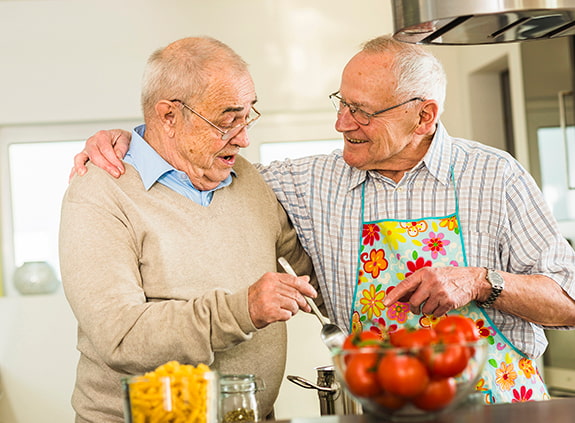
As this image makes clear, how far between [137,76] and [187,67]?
3.09m

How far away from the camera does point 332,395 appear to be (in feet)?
5.70

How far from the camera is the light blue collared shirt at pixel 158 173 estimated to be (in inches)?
74.6

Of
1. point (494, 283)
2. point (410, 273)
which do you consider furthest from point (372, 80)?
point (494, 283)

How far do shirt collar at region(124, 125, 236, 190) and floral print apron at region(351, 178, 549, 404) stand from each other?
0.54 meters

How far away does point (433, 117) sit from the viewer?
2082mm

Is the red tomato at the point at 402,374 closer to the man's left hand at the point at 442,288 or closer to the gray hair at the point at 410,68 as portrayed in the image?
the man's left hand at the point at 442,288

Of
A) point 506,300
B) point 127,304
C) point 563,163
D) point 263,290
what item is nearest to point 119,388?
point 127,304

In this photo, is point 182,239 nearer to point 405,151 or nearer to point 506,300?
point 405,151

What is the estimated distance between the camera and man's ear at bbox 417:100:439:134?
2.07 meters

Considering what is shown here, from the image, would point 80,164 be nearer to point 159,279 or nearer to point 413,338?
point 159,279

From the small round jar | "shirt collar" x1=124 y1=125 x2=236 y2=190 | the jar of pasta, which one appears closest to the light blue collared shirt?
"shirt collar" x1=124 y1=125 x2=236 y2=190

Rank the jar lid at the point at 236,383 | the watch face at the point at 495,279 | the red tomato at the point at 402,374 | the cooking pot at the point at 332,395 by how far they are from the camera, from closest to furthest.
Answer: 1. the red tomato at the point at 402,374
2. the jar lid at the point at 236,383
3. the cooking pot at the point at 332,395
4. the watch face at the point at 495,279

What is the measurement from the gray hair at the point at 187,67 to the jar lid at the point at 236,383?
0.82 meters

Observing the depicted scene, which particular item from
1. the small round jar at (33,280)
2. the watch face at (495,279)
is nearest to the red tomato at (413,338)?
the watch face at (495,279)
